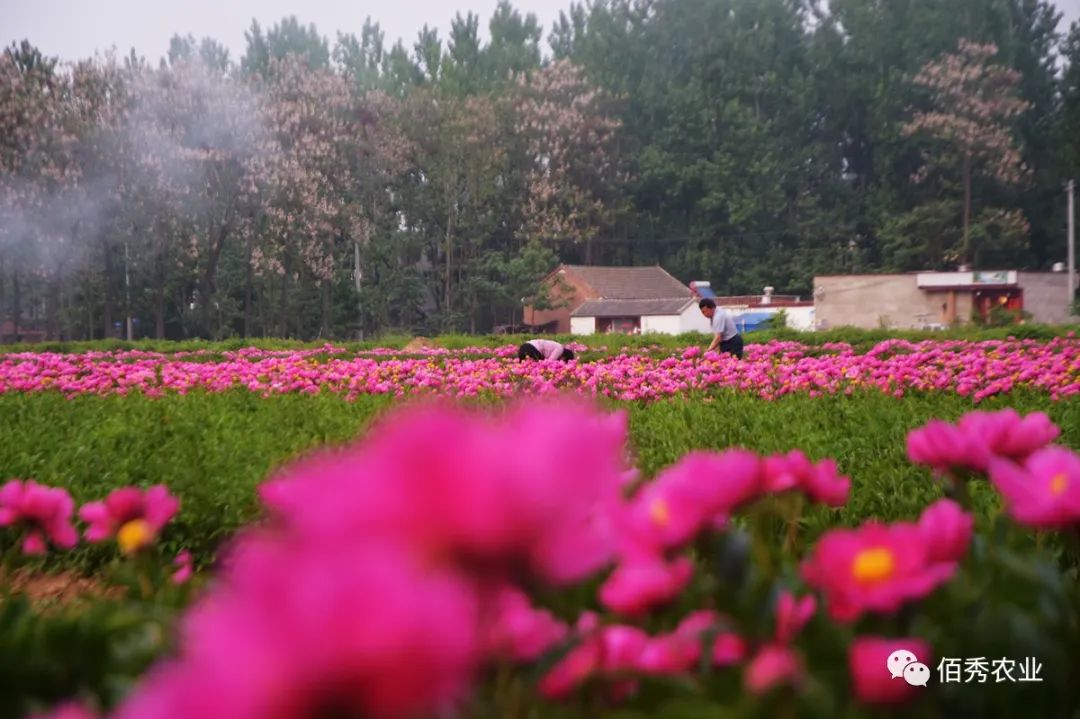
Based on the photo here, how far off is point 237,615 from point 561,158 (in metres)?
41.0

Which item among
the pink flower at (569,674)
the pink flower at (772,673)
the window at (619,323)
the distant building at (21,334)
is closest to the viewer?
the pink flower at (772,673)

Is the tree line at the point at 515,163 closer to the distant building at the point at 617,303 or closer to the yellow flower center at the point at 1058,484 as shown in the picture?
the distant building at the point at 617,303

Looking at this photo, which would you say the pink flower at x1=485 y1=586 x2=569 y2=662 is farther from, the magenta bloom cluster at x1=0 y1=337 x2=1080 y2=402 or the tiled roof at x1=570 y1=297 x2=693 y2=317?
the tiled roof at x1=570 y1=297 x2=693 y2=317

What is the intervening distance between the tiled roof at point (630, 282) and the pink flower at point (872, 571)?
35699 millimetres

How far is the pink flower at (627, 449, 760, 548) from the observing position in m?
0.76

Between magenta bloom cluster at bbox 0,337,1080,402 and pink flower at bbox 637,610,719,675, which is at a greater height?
pink flower at bbox 637,610,719,675

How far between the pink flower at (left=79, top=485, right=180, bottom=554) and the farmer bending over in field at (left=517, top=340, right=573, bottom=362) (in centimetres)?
858

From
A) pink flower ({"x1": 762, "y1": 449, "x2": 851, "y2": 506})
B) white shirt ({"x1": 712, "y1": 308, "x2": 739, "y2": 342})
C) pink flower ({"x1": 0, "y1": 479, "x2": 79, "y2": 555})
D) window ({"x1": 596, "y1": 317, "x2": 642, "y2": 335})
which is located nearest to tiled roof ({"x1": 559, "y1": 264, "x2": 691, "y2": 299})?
window ({"x1": 596, "y1": 317, "x2": 642, "y2": 335})

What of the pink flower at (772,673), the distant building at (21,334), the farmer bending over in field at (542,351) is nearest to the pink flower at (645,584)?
the pink flower at (772,673)

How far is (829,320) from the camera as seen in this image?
2991cm

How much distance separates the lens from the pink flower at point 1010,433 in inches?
43.3

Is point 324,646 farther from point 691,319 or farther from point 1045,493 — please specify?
point 691,319

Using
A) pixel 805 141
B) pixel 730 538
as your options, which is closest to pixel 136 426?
pixel 730 538

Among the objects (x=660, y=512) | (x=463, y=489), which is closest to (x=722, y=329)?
(x=660, y=512)
